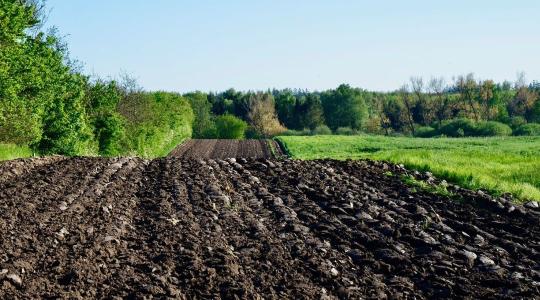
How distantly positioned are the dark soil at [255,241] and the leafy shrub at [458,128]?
2417 inches

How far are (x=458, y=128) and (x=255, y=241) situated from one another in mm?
71303

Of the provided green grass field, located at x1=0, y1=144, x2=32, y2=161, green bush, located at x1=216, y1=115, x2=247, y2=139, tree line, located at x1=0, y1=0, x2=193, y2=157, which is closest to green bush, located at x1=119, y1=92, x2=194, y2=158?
tree line, located at x1=0, y1=0, x2=193, y2=157

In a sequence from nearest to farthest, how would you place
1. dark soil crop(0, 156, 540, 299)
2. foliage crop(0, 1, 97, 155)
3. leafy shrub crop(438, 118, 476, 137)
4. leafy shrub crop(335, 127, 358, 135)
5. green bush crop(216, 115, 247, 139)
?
dark soil crop(0, 156, 540, 299) < foliage crop(0, 1, 97, 155) < leafy shrub crop(438, 118, 476, 137) < green bush crop(216, 115, 247, 139) < leafy shrub crop(335, 127, 358, 135)

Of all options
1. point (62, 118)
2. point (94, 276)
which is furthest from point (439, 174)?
point (62, 118)

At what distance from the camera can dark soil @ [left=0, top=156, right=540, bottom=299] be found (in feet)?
25.6

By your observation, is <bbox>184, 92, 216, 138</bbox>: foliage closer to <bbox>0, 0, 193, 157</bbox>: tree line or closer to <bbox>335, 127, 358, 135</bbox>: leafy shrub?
<bbox>335, 127, 358, 135</bbox>: leafy shrub

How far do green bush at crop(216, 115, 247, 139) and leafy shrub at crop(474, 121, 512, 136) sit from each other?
34.2 m

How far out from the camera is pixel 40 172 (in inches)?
752

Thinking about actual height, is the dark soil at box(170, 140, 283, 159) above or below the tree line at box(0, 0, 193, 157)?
below

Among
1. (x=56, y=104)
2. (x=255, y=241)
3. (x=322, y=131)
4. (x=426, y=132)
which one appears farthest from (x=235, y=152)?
(x=322, y=131)

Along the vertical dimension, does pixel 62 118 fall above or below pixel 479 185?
above

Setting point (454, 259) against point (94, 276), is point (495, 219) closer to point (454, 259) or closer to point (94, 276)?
point (454, 259)

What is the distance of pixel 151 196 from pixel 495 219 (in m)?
7.72

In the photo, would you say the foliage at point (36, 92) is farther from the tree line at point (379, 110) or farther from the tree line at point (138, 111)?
the tree line at point (379, 110)
